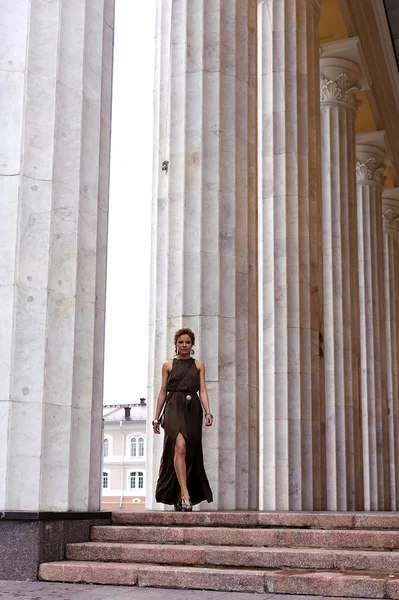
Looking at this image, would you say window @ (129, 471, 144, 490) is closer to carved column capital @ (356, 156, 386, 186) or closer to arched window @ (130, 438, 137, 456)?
arched window @ (130, 438, 137, 456)

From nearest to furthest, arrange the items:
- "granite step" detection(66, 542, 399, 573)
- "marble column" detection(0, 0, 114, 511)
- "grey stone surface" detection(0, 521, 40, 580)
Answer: "granite step" detection(66, 542, 399, 573) → "grey stone surface" detection(0, 521, 40, 580) → "marble column" detection(0, 0, 114, 511)

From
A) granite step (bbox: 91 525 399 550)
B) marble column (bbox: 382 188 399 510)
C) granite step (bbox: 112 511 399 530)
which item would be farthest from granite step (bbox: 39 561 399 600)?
marble column (bbox: 382 188 399 510)

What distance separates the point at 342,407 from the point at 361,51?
19.0m

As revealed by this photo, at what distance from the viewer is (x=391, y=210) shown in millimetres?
67375

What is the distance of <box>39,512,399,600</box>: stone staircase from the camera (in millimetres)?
13547

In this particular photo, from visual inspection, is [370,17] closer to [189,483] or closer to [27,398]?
[189,483]

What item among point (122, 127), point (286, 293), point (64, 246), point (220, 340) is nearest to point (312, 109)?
point (286, 293)

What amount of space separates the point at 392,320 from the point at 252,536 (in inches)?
1879

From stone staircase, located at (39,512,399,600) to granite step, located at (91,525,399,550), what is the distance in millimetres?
16

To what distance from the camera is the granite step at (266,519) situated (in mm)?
16562

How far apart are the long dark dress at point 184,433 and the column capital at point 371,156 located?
36.8 meters

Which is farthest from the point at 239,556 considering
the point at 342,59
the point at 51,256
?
the point at 342,59

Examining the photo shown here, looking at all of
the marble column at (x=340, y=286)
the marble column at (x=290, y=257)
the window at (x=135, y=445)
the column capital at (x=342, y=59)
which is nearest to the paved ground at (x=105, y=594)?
the marble column at (x=290, y=257)

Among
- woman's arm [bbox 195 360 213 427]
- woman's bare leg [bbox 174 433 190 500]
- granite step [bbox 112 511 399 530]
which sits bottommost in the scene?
granite step [bbox 112 511 399 530]
